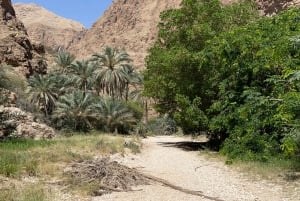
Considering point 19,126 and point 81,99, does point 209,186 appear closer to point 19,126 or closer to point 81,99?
point 19,126

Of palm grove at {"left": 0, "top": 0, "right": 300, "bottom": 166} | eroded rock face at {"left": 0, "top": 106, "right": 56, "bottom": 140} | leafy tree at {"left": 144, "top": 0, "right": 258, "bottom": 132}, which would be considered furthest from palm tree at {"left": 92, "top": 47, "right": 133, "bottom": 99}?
leafy tree at {"left": 144, "top": 0, "right": 258, "bottom": 132}

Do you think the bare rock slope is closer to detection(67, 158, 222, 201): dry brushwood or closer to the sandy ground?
the sandy ground

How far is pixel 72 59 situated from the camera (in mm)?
54000

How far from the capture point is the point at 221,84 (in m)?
20.2

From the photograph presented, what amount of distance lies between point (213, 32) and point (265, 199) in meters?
15.2

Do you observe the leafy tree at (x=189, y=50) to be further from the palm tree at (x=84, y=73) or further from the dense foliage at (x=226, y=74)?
the palm tree at (x=84, y=73)

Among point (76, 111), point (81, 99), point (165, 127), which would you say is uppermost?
point (81, 99)

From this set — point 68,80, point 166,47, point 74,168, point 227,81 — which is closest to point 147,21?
point 68,80

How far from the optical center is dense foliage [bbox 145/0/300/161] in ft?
51.6

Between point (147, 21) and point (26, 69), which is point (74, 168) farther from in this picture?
point (147, 21)

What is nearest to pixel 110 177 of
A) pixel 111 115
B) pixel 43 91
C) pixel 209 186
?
pixel 209 186

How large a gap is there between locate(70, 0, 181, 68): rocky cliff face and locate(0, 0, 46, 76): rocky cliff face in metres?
45.4

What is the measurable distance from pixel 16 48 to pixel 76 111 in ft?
64.7

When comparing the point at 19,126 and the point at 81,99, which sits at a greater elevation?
the point at 81,99
